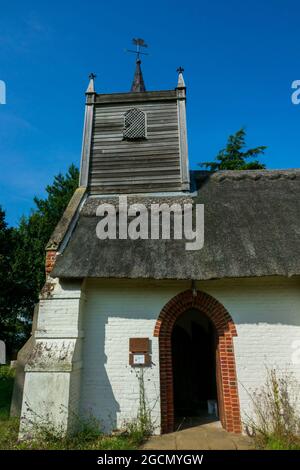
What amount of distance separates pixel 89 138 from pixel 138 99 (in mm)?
2219

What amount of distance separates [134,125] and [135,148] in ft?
2.93

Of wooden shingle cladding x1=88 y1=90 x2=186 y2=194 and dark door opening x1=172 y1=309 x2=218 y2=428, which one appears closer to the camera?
dark door opening x1=172 y1=309 x2=218 y2=428

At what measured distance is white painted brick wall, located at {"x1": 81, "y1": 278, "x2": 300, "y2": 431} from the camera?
5863mm

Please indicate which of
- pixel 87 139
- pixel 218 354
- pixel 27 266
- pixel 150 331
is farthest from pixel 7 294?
pixel 218 354

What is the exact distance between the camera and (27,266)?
71.8 ft

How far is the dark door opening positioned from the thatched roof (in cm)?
293

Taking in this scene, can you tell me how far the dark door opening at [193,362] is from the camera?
832 cm

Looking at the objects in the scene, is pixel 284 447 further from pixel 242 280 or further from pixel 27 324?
pixel 27 324

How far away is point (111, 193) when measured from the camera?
8961mm

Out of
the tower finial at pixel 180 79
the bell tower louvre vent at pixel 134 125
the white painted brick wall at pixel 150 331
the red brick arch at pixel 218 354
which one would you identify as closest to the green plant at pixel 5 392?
the white painted brick wall at pixel 150 331

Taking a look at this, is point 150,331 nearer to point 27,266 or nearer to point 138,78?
point 138,78

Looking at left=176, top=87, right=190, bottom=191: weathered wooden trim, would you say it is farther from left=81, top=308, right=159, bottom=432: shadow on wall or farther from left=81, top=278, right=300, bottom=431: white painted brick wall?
left=81, top=308, right=159, bottom=432: shadow on wall

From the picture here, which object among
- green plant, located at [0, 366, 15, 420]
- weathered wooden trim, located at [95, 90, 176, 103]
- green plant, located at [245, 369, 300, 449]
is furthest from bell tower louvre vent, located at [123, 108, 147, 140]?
green plant, located at [0, 366, 15, 420]

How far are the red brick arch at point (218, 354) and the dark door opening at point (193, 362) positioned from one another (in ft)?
7.08
